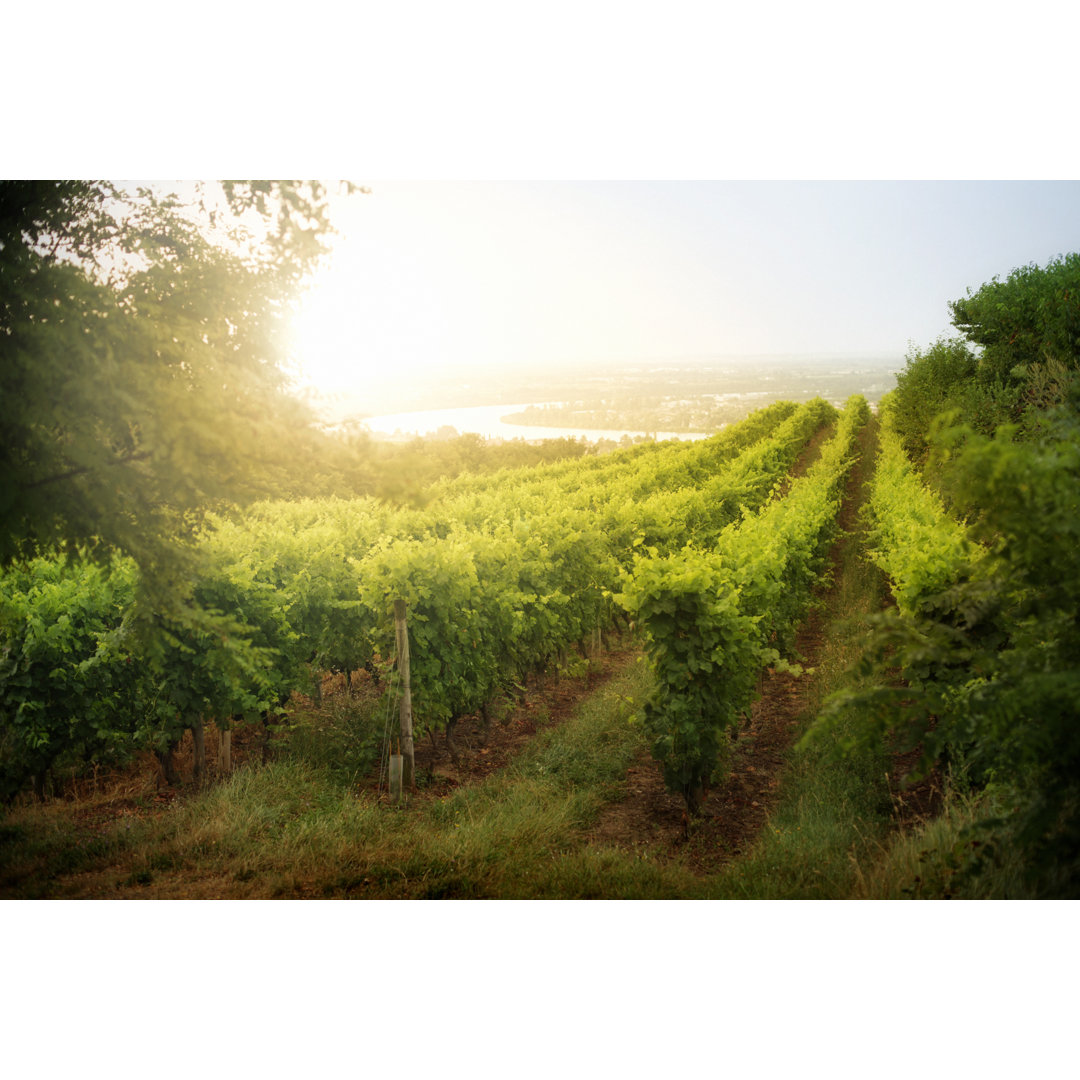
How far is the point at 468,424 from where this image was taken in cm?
652

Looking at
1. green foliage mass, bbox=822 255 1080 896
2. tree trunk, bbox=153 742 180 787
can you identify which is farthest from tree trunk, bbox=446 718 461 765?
green foliage mass, bbox=822 255 1080 896

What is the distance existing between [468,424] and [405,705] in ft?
9.23

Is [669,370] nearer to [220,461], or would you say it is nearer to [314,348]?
[314,348]

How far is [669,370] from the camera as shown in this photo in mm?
7141

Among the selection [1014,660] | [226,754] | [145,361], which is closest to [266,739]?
[226,754]

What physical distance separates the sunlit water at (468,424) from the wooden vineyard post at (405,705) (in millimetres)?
1741

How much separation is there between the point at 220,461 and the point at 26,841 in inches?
125

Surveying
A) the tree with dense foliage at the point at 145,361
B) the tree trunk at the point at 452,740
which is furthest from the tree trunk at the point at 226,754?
the tree with dense foliage at the point at 145,361

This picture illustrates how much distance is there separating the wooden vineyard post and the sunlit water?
174cm

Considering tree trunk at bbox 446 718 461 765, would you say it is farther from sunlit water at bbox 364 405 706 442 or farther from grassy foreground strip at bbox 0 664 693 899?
sunlit water at bbox 364 405 706 442

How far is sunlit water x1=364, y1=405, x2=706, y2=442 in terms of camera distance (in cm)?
410

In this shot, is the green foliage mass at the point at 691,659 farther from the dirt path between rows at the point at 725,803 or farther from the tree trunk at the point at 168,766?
the tree trunk at the point at 168,766

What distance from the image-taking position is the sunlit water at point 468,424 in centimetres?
410

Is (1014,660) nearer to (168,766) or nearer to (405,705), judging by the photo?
(405,705)
